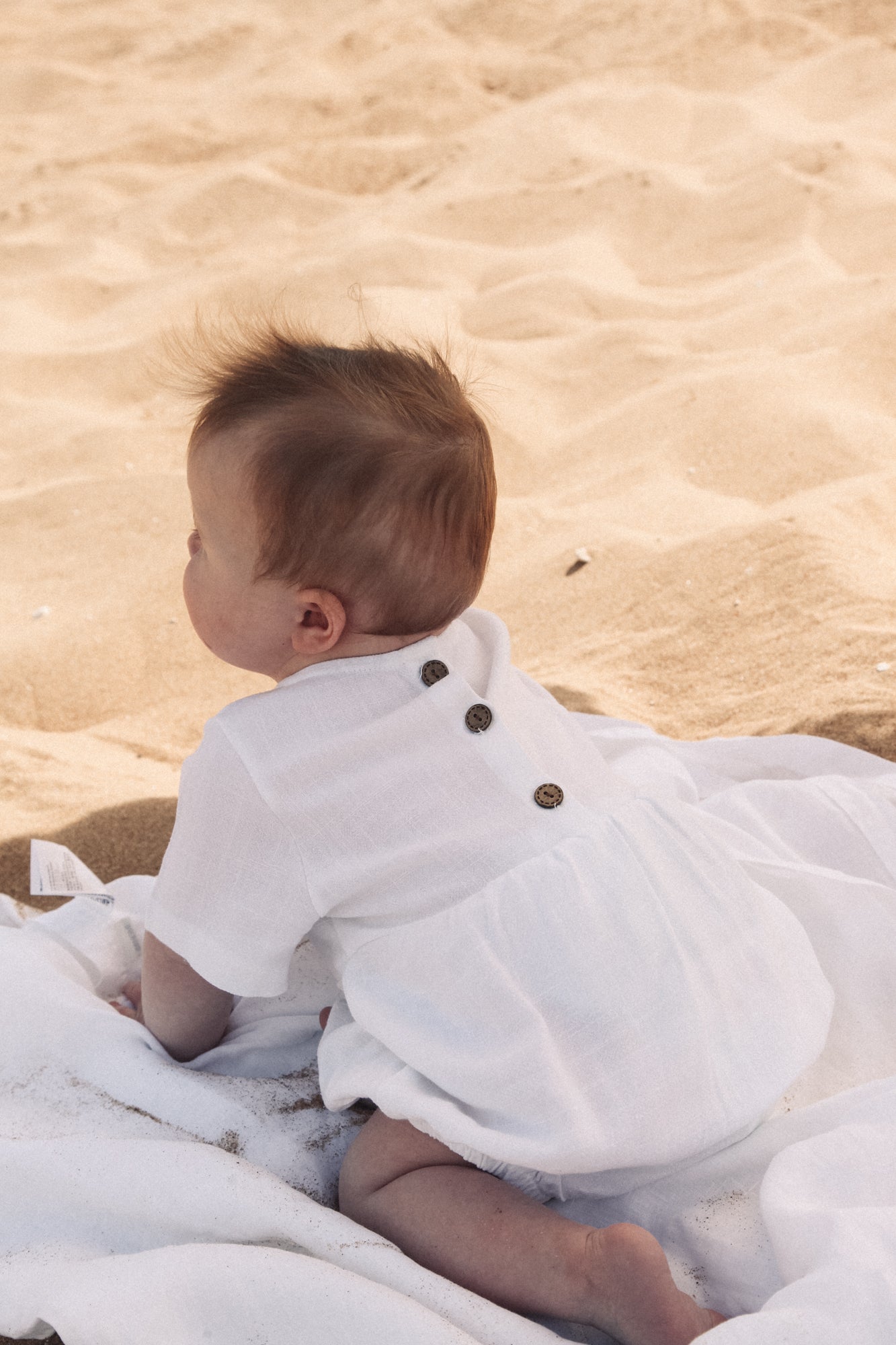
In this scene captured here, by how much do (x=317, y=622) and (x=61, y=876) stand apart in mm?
658

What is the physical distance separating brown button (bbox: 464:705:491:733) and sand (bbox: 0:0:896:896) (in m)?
0.55

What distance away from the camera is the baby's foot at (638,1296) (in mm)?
981

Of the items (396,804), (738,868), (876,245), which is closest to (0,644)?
(396,804)

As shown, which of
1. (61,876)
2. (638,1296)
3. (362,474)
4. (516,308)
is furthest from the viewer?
(516,308)

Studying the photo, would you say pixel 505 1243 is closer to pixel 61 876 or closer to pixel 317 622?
pixel 317 622

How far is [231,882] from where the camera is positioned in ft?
3.86

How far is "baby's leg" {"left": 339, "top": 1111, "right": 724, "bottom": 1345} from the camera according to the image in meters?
0.99

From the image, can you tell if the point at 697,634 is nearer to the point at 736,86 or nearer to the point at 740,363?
the point at 740,363

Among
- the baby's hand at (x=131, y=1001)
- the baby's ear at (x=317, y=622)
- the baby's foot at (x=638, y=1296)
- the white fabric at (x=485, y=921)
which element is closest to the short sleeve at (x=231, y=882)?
the white fabric at (x=485, y=921)

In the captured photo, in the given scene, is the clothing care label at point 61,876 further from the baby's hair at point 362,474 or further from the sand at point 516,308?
the baby's hair at point 362,474

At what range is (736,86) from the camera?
5344 mm

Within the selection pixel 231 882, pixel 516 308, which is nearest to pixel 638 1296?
pixel 231 882

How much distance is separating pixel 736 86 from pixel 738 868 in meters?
5.03

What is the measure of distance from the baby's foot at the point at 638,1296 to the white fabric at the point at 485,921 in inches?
2.9
